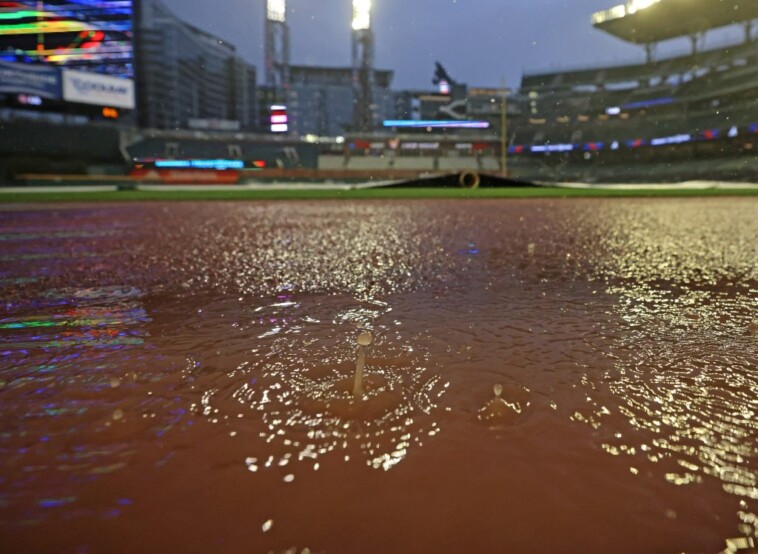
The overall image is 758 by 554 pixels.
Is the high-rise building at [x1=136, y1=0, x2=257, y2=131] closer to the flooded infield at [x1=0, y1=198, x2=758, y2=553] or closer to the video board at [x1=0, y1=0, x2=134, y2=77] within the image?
the video board at [x1=0, y1=0, x2=134, y2=77]

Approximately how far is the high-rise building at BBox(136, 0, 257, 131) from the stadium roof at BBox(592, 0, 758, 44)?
107 feet

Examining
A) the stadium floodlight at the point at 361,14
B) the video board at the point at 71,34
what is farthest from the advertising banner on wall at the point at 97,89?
the stadium floodlight at the point at 361,14

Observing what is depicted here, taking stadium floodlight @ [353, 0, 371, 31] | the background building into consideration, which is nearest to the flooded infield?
stadium floodlight @ [353, 0, 371, 31]

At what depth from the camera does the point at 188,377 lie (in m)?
1.46

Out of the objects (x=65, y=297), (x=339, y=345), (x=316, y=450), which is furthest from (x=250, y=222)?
(x=316, y=450)

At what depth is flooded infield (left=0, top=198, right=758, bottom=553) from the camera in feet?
2.71

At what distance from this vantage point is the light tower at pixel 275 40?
46.6 meters

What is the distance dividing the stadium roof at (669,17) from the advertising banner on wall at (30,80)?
37.7m

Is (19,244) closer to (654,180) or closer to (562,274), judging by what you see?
(562,274)

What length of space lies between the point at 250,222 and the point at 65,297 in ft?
15.8

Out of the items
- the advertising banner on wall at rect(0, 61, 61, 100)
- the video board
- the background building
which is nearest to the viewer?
the advertising banner on wall at rect(0, 61, 61, 100)

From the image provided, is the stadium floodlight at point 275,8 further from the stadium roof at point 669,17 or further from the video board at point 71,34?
the stadium roof at point 669,17

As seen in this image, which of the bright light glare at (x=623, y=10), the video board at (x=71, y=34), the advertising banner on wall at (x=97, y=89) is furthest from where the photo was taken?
the bright light glare at (x=623, y=10)

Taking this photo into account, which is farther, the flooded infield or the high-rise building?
the high-rise building
